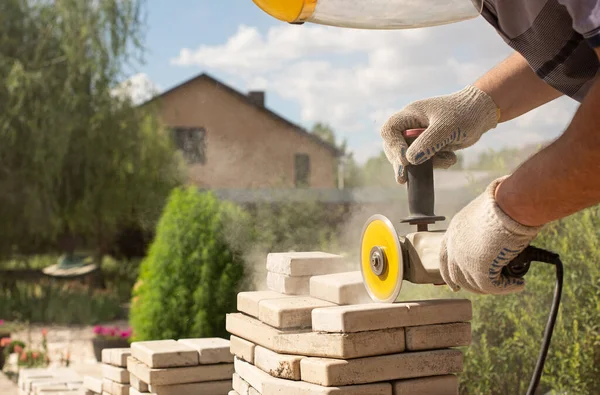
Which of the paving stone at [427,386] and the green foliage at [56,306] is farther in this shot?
the green foliage at [56,306]

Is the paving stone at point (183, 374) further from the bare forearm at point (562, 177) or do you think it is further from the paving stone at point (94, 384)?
the bare forearm at point (562, 177)

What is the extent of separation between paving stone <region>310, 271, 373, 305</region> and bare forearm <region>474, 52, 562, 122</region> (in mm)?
688

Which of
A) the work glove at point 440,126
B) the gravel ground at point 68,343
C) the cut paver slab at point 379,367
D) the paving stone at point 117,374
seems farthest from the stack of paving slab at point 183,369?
the gravel ground at point 68,343

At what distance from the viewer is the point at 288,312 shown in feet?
7.51

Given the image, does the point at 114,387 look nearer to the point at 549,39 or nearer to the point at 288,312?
the point at 288,312

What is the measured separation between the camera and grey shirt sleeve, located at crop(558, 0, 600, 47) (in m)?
1.06

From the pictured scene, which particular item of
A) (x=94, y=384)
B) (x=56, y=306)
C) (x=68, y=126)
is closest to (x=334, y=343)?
(x=94, y=384)

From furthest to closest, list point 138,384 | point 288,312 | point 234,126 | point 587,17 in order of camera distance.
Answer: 1. point 234,126
2. point 138,384
3. point 288,312
4. point 587,17

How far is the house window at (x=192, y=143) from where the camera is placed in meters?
20.1

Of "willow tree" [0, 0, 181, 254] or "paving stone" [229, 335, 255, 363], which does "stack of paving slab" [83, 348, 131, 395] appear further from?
"willow tree" [0, 0, 181, 254]

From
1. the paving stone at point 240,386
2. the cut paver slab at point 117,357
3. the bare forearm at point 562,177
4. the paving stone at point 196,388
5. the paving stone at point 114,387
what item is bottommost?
the paving stone at point 114,387

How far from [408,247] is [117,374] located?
1898mm

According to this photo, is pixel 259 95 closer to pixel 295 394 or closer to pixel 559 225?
pixel 559 225

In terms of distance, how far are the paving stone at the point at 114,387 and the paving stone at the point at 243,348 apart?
3.14 ft
